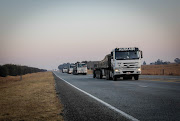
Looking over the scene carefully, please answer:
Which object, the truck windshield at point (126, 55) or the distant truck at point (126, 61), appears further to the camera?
the truck windshield at point (126, 55)

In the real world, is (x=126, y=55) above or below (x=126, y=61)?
above

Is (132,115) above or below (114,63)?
below

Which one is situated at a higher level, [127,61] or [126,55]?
[126,55]

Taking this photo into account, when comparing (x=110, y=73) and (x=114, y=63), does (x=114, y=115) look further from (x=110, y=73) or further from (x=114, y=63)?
(x=110, y=73)

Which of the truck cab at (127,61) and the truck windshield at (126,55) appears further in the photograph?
the truck windshield at (126,55)

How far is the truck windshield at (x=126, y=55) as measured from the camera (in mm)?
22703

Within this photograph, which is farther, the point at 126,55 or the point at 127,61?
the point at 126,55

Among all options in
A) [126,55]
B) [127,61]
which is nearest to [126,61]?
[127,61]

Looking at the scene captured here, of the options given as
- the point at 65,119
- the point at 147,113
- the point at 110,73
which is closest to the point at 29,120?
the point at 65,119

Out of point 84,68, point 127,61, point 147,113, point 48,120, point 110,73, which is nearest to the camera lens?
point 48,120

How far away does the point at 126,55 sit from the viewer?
74.9ft

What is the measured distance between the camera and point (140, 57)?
74.8ft

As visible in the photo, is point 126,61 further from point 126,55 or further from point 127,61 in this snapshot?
point 126,55

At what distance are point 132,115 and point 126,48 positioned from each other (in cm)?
1785
